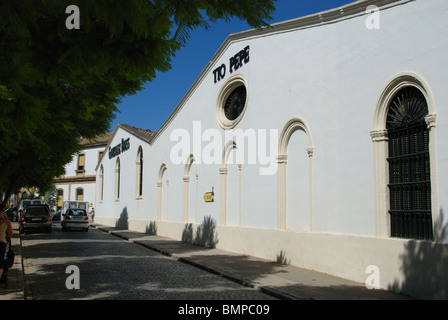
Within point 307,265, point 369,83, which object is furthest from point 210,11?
point 307,265

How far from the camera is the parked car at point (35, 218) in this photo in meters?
25.7

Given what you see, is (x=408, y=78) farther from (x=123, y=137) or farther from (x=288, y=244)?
(x=123, y=137)

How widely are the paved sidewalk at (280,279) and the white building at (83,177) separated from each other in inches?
1579

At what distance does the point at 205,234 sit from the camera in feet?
60.5

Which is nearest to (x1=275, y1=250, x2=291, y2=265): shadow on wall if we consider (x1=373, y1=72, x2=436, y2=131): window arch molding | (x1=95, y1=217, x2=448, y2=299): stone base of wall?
(x1=95, y1=217, x2=448, y2=299): stone base of wall

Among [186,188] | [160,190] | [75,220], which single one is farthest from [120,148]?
[186,188]

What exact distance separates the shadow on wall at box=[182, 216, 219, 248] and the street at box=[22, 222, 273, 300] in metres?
2.76

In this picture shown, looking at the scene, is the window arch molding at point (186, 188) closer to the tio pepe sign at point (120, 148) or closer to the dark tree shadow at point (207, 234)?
the dark tree shadow at point (207, 234)

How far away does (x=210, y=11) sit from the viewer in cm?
544

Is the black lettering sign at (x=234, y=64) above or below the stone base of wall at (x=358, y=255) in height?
above

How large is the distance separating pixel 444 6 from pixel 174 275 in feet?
28.2

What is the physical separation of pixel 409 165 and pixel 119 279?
23.0ft

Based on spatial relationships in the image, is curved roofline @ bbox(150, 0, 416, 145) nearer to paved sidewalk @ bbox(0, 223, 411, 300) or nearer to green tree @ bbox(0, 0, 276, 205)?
green tree @ bbox(0, 0, 276, 205)

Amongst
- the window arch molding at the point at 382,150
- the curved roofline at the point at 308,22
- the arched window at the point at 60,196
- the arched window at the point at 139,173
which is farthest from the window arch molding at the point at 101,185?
the window arch molding at the point at 382,150
